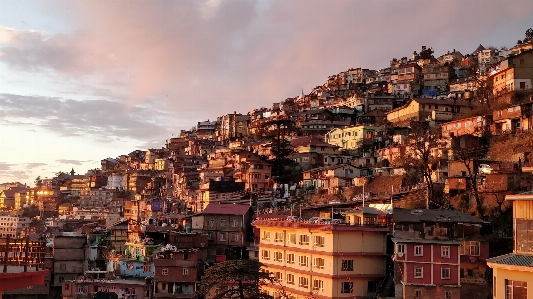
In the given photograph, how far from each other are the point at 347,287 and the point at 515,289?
16.4 metres

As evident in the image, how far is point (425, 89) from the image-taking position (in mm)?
87500

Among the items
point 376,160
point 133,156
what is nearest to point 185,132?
point 133,156

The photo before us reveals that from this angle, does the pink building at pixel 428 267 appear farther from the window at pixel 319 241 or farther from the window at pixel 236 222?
the window at pixel 236 222

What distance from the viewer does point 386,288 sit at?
28891 mm

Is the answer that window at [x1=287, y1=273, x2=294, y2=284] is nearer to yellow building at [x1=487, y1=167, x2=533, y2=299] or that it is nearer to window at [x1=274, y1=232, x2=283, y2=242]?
window at [x1=274, y1=232, x2=283, y2=242]

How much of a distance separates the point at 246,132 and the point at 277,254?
2620 inches

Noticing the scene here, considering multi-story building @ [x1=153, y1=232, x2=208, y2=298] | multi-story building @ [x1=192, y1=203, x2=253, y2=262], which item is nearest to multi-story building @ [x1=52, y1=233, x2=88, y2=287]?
multi-story building @ [x1=192, y1=203, x2=253, y2=262]

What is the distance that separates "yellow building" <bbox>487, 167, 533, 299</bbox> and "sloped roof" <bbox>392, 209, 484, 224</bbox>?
13.4 m

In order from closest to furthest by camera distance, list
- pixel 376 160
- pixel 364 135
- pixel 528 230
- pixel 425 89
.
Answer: pixel 528 230
pixel 376 160
pixel 364 135
pixel 425 89

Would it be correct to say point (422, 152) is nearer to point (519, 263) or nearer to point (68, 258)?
point (68, 258)

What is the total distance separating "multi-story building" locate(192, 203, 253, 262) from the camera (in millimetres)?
45031

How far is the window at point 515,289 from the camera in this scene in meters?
12.9

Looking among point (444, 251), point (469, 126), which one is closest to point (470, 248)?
point (444, 251)

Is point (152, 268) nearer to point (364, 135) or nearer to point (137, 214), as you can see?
point (137, 214)
